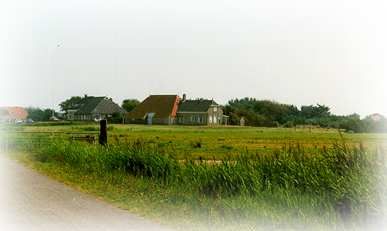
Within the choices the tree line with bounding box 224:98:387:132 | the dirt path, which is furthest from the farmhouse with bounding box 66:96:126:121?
the dirt path

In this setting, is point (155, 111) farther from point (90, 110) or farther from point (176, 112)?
point (90, 110)

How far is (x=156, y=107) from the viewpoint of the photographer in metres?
62.7

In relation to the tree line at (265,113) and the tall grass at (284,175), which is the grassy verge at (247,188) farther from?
the tree line at (265,113)

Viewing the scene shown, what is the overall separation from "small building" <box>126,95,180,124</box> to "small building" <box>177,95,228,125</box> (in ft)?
10.0

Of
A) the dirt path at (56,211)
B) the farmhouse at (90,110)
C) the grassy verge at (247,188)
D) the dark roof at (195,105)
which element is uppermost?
the dark roof at (195,105)

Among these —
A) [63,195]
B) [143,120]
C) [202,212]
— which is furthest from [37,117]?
[202,212]

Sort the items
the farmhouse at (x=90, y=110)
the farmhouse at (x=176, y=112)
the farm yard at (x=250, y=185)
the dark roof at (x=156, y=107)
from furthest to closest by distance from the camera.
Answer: the farmhouse at (x=176, y=112), the dark roof at (x=156, y=107), the farmhouse at (x=90, y=110), the farm yard at (x=250, y=185)

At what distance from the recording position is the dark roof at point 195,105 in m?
71.5

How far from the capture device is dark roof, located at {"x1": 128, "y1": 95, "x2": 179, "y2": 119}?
61281 mm

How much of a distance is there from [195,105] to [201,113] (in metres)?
2.36

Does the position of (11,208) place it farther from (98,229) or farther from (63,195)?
(98,229)

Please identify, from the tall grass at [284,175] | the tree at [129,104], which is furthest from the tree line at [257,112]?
the tall grass at [284,175]

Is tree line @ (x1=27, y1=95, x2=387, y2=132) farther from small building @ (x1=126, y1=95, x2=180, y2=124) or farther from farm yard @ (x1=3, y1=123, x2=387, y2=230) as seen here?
farm yard @ (x1=3, y1=123, x2=387, y2=230)

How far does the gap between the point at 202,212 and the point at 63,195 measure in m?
3.88
